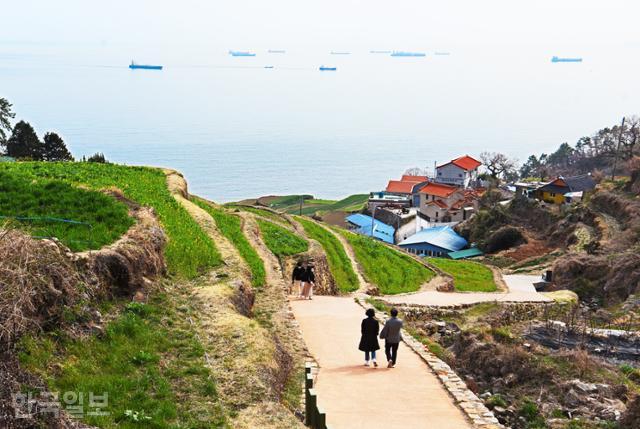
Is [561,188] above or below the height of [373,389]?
above

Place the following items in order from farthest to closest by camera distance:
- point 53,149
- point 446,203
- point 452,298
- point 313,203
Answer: point 313,203 → point 446,203 → point 53,149 → point 452,298

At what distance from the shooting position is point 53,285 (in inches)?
444

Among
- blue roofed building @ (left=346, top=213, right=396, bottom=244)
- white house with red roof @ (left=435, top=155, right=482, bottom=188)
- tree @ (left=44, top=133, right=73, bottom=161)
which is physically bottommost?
blue roofed building @ (left=346, top=213, right=396, bottom=244)

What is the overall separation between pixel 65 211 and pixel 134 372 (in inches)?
279

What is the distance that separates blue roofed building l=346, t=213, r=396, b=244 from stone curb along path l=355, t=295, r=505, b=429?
5456 centimetres

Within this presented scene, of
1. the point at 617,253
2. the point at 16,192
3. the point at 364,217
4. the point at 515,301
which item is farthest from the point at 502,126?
the point at 16,192

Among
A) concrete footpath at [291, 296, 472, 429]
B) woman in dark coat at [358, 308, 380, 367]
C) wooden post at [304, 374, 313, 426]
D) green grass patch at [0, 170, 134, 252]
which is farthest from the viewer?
green grass patch at [0, 170, 134, 252]

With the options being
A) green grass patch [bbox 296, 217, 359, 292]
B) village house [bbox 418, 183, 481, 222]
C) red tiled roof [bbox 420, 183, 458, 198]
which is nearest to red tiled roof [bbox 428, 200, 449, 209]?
village house [bbox 418, 183, 481, 222]

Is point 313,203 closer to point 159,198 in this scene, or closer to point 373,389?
point 159,198

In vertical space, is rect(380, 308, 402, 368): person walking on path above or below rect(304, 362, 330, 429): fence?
above

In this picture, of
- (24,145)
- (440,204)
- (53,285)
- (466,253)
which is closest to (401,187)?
(440,204)

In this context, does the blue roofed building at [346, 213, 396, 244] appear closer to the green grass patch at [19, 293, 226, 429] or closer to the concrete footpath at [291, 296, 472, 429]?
the concrete footpath at [291, 296, 472, 429]

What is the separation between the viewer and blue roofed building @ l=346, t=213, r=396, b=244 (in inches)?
2817

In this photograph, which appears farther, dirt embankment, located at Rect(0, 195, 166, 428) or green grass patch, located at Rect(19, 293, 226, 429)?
green grass patch, located at Rect(19, 293, 226, 429)
